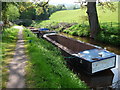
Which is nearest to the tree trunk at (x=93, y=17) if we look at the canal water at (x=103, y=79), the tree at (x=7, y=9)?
the tree at (x=7, y=9)

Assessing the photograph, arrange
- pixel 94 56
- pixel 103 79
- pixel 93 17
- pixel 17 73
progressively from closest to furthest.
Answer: pixel 17 73 < pixel 103 79 < pixel 94 56 < pixel 93 17

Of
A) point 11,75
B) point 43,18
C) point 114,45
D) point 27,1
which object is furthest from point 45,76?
point 43,18

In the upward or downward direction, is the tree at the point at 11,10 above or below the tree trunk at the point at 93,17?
above

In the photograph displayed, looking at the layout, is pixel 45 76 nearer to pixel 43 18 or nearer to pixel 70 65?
pixel 70 65

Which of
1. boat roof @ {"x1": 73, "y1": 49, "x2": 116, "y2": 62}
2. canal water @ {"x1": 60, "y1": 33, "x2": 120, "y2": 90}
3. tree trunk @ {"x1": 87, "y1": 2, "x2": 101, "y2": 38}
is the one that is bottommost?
canal water @ {"x1": 60, "y1": 33, "x2": 120, "y2": 90}

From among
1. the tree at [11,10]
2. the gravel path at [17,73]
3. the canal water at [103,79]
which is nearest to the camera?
the gravel path at [17,73]

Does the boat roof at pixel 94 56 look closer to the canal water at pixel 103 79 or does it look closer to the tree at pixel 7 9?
the canal water at pixel 103 79

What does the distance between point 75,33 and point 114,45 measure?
10414 millimetres

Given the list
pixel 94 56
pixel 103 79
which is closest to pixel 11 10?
pixel 94 56

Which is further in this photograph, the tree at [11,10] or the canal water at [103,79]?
the tree at [11,10]

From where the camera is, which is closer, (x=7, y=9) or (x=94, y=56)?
(x=94, y=56)

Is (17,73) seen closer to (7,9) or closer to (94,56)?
(94,56)

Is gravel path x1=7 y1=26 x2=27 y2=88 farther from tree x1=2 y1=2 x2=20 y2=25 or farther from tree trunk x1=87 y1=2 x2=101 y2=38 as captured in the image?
tree trunk x1=87 y1=2 x2=101 y2=38

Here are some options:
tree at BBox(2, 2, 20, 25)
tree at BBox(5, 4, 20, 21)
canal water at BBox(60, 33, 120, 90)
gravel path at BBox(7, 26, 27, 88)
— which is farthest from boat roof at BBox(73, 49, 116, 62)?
tree at BBox(5, 4, 20, 21)
